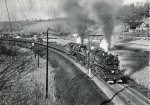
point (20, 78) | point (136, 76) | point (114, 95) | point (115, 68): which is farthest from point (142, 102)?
point (20, 78)

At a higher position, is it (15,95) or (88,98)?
(88,98)

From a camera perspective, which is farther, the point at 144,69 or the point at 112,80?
the point at 144,69

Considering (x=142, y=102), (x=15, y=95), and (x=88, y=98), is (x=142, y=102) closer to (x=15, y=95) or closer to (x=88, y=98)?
(x=88, y=98)

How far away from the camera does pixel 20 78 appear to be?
134 ft

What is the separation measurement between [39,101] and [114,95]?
10.2 m

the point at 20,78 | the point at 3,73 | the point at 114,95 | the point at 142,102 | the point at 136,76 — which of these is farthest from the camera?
the point at 3,73

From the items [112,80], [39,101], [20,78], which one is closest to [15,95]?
[39,101]

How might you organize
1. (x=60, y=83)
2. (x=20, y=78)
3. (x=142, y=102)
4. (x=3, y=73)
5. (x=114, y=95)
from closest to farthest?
1. (x=142, y=102)
2. (x=114, y=95)
3. (x=60, y=83)
4. (x=20, y=78)
5. (x=3, y=73)

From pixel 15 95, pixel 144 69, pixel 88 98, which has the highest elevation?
pixel 144 69

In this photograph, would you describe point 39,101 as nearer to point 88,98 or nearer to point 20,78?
point 88,98

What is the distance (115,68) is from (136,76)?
452 centimetres

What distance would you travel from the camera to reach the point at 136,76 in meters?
28.4

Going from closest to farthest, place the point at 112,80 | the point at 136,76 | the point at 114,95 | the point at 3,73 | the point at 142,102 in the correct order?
the point at 142,102 → the point at 114,95 → the point at 112,80 → the point at 136,76 → the point at 3,73

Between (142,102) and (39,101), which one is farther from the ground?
(142,102)
